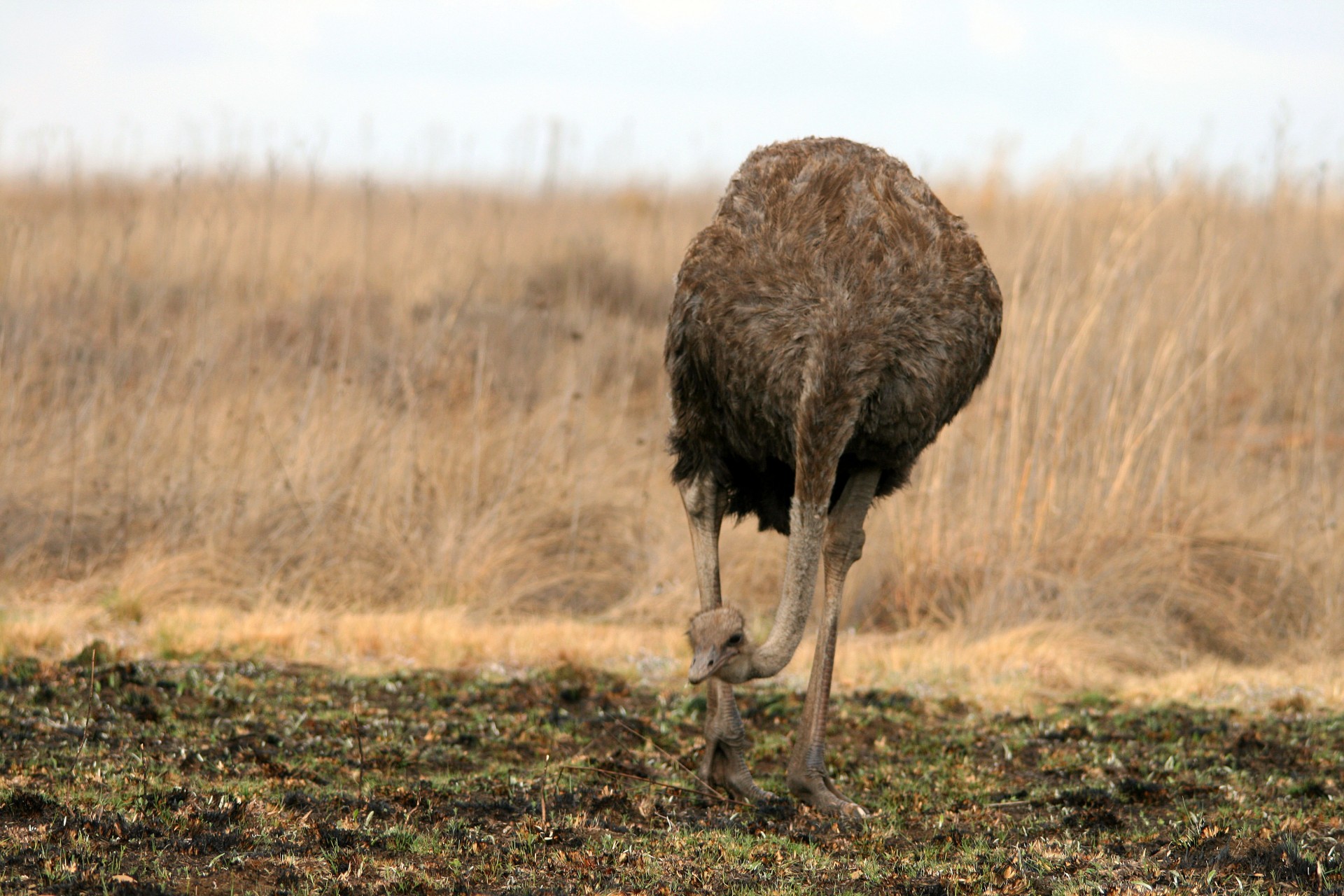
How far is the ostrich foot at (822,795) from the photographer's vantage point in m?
5.11

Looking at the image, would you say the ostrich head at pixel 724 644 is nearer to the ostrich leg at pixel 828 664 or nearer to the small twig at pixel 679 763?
the ostrich leg at pixel 828 664

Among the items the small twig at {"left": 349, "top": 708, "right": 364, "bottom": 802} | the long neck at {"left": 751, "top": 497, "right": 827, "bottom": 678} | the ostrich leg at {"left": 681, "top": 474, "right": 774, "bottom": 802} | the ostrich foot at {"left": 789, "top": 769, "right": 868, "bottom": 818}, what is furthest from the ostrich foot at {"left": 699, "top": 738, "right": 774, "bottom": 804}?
the small twig at {"left": 349, "top": 708, "right": 364, "bottom": 802}

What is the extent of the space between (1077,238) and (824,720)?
734 cm

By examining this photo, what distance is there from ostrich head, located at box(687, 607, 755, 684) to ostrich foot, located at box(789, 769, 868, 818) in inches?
33.1

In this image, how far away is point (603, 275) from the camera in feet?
51.5

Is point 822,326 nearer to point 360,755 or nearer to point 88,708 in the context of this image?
point 360,755

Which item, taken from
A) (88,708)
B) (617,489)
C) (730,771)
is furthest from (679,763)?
(617,489)

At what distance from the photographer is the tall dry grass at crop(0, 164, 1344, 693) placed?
8.56 meters

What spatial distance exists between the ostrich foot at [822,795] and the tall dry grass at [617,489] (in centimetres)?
272

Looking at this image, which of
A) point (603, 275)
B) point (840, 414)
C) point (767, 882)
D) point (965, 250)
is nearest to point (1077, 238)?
point (603, 275)

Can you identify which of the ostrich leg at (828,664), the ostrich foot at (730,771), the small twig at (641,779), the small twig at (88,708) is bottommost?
the small twig at (88,708)

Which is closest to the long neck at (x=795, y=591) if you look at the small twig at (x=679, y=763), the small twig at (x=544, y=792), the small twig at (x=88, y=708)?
the small twig at (x=544, y=792)

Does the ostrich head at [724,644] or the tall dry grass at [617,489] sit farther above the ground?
the ostrich head at [724,644]

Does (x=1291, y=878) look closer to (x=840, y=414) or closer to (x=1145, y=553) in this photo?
(x=840, y=414)
